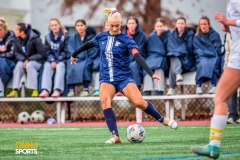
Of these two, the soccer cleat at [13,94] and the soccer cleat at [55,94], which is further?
the soccer cleat at [13,94]

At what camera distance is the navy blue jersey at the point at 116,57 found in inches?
415

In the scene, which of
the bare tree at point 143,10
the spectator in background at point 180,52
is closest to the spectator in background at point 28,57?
the spectator in background at point 180,52

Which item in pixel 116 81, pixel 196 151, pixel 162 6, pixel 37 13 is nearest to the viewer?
pixel 196 151

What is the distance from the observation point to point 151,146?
31.5ft

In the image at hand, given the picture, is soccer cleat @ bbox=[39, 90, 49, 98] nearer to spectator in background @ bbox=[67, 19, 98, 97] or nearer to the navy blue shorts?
spectator in background @ bbox=[67, 19, 98, 97]

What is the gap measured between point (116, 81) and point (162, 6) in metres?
19.6

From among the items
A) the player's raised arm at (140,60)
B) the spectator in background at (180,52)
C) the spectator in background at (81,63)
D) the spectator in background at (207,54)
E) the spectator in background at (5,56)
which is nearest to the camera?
the player's raised arm at (140,60)

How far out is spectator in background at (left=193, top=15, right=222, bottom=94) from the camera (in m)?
15.8

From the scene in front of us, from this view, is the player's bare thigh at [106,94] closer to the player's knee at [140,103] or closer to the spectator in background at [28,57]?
the player's knee at [140,103]

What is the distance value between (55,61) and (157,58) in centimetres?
242

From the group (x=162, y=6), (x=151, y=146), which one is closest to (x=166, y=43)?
(x=151, y=146)

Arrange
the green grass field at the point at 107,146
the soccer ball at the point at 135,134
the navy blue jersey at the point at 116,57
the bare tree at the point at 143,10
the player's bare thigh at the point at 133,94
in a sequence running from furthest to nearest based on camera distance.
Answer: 1. the bare tree at the point at 143,10
2. the navy blue jersey at the point at 116,57
3. the player's bare thigh at the point at 133,94
4. the soccer ball at the point at 135,134
5. the green grass field at the point at 107,146

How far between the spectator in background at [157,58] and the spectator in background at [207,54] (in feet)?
2.44

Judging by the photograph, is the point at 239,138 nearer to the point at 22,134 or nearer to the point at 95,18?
the point at 22,134
